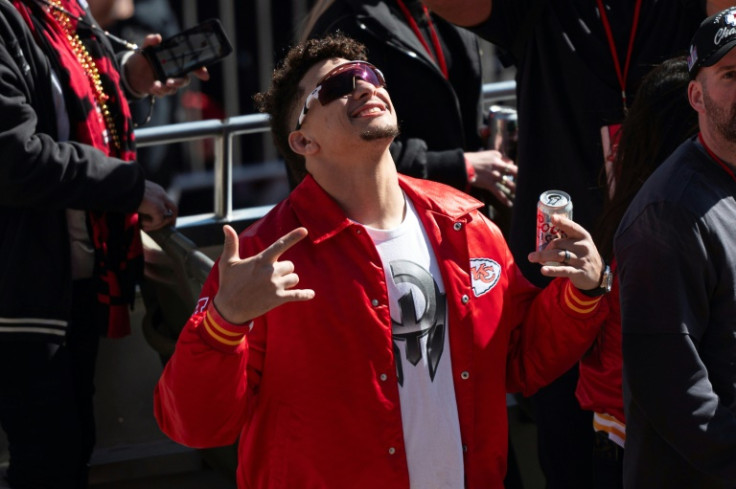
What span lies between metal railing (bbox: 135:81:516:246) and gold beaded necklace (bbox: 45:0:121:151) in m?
0.76

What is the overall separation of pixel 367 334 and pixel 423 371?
0.54 feet

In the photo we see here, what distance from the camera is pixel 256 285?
2.58 m

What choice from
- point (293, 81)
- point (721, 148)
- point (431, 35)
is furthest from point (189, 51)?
point (721, 148)

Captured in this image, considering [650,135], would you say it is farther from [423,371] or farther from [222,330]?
[222,330]

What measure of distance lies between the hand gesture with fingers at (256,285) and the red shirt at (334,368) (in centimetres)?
9

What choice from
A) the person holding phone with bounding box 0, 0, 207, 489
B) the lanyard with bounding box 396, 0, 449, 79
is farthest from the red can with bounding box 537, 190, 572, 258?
the lanyard with bounding box 396, 0, 449, 79

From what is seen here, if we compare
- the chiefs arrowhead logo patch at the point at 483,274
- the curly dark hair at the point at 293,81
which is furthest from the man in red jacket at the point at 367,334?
the curly dark hair at the point at 293,81

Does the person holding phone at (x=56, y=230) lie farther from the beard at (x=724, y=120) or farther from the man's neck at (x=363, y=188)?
the beard at (x=724, y=120)

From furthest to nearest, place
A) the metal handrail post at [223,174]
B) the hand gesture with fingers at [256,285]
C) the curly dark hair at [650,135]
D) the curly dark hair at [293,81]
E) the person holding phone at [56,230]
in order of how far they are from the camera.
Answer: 1. the metal handrail post at [223,174]
2. the person holding phone at [56,230]
3. the curly dark hair at [650,135]
4. the curly dark hair at [293,81]
5. the hand gesture with fingers at [256,285]

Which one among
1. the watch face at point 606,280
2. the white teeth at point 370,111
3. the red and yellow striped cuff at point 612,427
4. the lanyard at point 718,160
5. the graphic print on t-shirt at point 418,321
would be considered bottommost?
the red and yellow striped cuff at point 612,427

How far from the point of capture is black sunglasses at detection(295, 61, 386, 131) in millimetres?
3027

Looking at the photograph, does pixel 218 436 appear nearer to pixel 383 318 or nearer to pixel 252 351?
pixel 252 351

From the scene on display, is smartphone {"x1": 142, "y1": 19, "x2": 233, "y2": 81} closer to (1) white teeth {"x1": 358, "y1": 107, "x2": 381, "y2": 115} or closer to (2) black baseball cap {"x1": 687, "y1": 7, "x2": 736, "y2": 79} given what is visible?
(1) white teeth {"x1": 358, "y1": 107, "x2": 381, "y2": 115}

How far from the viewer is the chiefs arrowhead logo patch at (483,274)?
9.77 ft
